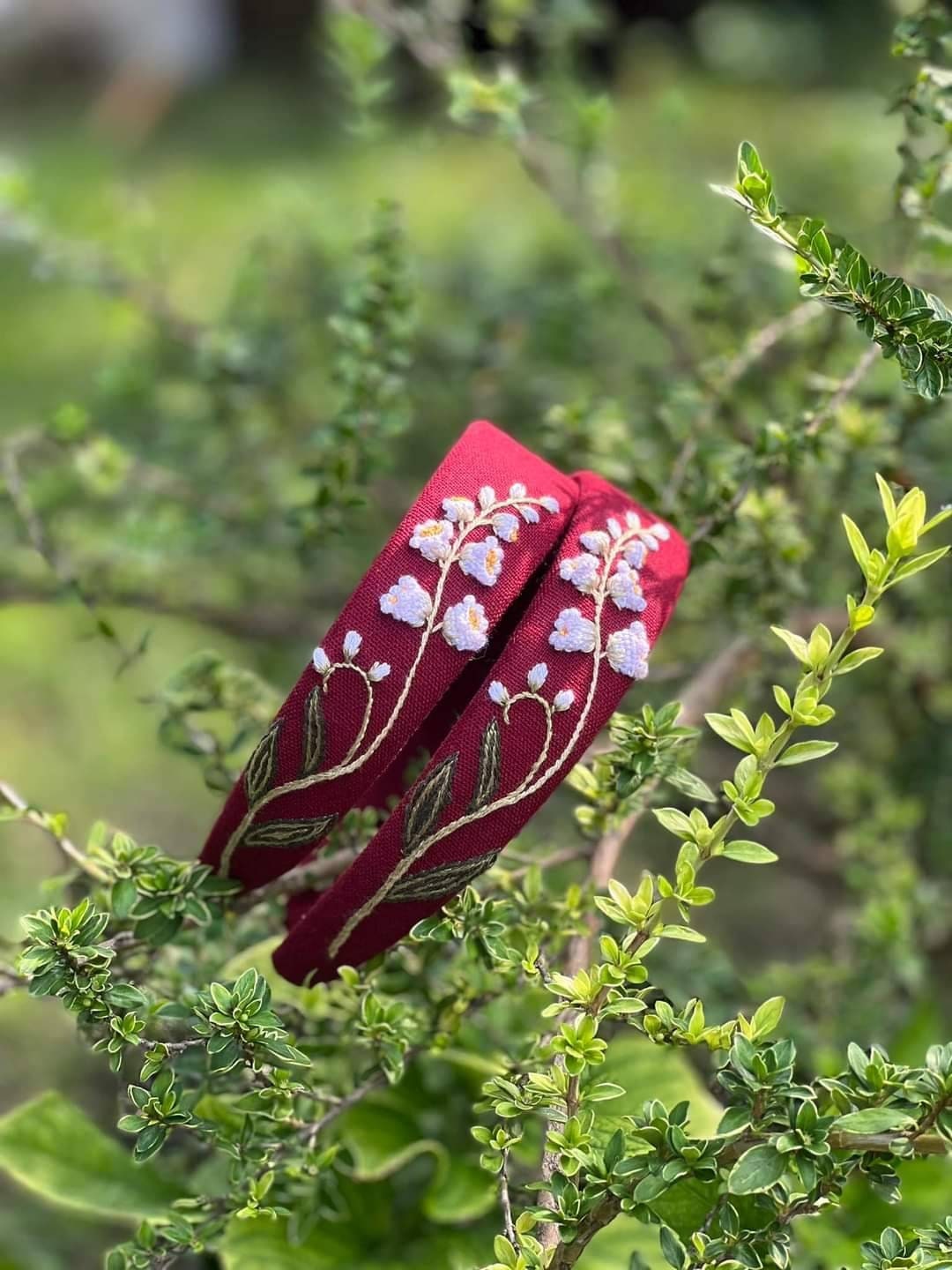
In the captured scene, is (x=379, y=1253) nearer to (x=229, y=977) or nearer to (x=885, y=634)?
(x=229, y=977)

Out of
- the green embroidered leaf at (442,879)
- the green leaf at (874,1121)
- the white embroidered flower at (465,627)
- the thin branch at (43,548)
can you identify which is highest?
the white embroidered flower at (465,627)

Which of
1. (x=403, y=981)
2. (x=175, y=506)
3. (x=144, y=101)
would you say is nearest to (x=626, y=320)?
(x=175, y=506)

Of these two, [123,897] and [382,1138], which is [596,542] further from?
[382,1138]

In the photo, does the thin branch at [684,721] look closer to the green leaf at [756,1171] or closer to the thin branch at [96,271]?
the green leaf at [756,1171]

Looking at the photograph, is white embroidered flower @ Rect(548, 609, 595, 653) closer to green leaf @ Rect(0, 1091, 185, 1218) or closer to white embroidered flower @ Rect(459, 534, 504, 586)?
white embroidered flower @ Rect(459, 534, 504, 586)

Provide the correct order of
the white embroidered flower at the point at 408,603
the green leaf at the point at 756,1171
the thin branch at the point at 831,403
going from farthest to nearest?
the thin branch at the point at 831,403, the white embroidered flower at the point at 408,603, the green leaf at the point at 756,1171

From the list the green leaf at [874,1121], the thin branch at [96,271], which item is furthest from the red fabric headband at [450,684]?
the thin branch at [96,271]

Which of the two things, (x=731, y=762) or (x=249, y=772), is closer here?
(x=249, y=772)
